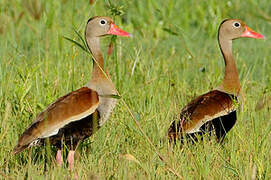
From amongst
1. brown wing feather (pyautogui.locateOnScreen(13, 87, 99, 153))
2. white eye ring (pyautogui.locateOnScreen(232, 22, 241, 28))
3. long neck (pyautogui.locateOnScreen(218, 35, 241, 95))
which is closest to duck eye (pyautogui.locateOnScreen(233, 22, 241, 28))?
white eye ring (pyautogui.locateOnScreen(232, 22, 241, 28))

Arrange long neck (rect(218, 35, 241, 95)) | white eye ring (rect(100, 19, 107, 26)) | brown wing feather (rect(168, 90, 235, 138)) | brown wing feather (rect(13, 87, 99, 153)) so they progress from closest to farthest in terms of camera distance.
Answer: brown wing feather (rect(13, 87, 99, 153))
brown wing feather (rect(168, 90, 235, 138))
white eye ring (rect(100, 19, 107, 26))
long neck (rect(218, 35, 241, 95))

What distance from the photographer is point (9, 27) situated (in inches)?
324

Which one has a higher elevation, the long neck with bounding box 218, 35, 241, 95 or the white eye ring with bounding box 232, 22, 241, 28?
the white eye ring with bounding box 232, 22, 241, 28

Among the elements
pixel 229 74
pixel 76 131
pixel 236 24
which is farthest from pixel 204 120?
pixel 236 24

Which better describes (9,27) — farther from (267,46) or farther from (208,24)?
(267,46)

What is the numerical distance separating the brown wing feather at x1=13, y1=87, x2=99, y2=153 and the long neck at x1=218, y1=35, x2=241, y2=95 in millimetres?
1381

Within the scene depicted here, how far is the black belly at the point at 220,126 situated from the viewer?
16.1ft

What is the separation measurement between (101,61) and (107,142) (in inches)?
27.1

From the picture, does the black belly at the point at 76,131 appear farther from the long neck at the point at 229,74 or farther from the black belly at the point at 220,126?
the long neck at the point at 229,74

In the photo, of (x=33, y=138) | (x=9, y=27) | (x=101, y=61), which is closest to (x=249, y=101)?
(x=101, y=61)

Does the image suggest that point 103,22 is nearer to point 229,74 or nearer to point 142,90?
point 142,90

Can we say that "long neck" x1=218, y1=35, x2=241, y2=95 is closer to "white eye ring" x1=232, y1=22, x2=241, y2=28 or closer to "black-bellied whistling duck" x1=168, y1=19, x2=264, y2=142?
"black-bellied whistling duck" x1=168, y1=19, x2=264, y2=142

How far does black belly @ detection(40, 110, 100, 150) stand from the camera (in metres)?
4.45

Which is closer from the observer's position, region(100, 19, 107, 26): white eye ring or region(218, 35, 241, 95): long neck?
region(100, 19, 107, 26): white eye ring
